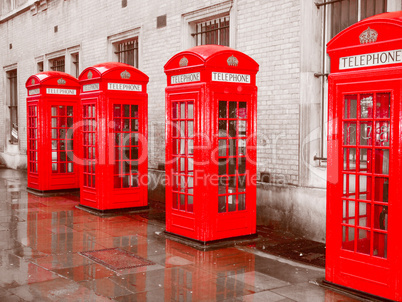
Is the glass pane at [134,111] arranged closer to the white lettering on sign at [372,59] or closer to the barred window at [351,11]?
the barred window at [351,11]

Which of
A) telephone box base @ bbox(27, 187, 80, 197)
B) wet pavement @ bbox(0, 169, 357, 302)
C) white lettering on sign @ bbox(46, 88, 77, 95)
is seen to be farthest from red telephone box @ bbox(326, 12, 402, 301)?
telephone box base @ bbox(27, 187, 80, 197)

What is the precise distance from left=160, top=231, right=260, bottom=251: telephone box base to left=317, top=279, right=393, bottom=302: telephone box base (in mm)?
1793

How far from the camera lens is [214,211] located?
6.59 m

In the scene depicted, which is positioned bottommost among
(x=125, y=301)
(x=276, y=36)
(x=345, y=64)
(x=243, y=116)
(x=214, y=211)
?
(x=125, y=301)

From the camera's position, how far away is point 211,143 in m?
6.44

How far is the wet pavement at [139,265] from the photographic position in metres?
4.83

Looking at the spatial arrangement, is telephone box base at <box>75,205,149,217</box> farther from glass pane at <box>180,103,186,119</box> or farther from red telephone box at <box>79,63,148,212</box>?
glass pane at <box>180,103,186,119</box>

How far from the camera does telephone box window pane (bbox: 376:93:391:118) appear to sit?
15.1 feet

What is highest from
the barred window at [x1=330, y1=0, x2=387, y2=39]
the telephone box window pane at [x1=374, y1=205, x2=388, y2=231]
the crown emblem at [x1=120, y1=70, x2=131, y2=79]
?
the barred window at [x1=330, y1=0, x2=387, y2=39]

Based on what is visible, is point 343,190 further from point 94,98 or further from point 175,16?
point 175,16

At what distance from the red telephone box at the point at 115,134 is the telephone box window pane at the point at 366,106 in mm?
5200

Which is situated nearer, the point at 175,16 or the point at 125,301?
the point at 125,301

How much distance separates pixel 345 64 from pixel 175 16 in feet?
21.3

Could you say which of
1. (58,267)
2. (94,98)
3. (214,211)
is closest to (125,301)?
(58,267)
